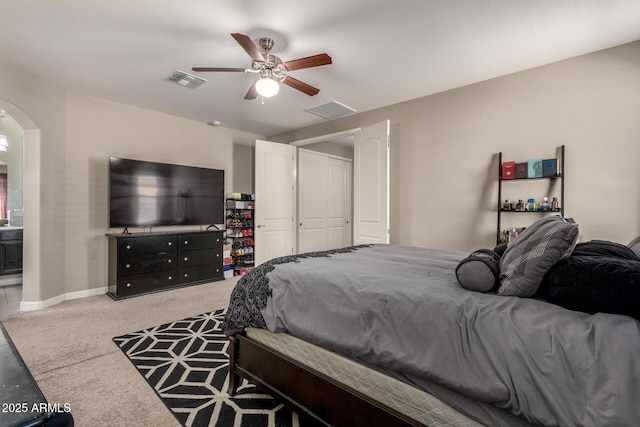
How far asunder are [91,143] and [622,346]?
17.4 ft

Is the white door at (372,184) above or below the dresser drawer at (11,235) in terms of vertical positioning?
above

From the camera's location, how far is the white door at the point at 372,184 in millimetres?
3932

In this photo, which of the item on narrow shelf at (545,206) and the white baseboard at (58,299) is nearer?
the item on narrow shelf at (545,206)

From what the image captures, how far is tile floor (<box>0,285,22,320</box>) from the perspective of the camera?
3404mm

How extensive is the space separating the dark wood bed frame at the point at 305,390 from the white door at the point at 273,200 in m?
3.20

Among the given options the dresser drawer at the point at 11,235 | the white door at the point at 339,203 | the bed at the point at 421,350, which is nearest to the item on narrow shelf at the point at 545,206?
the bed at the point at 421,350

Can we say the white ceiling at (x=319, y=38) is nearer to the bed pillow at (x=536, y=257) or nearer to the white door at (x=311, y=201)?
the bed pillow at (x=536, y=257)

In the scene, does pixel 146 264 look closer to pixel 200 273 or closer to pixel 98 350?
pixel 200 273

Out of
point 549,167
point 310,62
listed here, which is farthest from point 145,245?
point 549,167

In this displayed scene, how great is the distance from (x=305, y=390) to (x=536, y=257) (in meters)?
1.22

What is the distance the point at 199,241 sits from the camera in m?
4.71

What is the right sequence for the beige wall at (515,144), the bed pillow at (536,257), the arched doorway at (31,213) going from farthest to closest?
1. the arched doorway at (31,213)
2. the beige wall at (515,144)
3. the bed pillow at (536,257)

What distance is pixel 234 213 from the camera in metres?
5.48

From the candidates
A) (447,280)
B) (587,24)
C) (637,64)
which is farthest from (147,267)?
(637,64)
